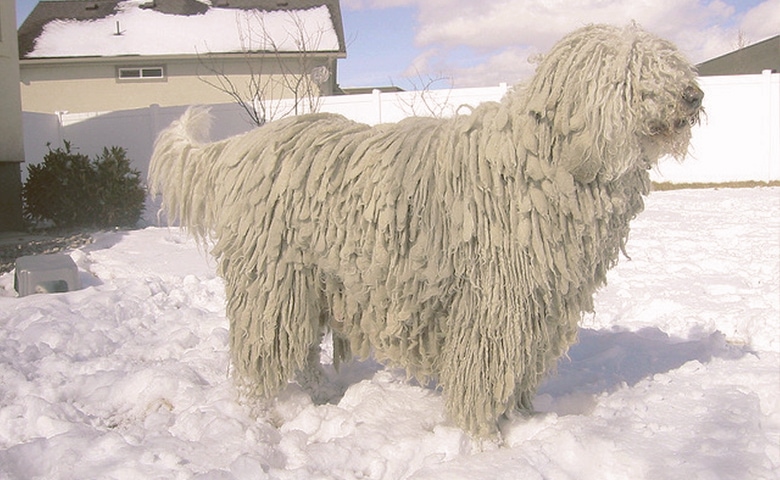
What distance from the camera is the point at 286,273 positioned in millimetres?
3129

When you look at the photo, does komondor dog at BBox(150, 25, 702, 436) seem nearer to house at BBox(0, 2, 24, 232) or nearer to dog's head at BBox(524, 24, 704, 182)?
dog's head at BBox(524, 24, 704, 182)

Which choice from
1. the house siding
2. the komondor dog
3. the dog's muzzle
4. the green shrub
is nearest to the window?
the house siding

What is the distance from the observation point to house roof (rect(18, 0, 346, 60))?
18.4 m

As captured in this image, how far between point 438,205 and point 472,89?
35.8 feet

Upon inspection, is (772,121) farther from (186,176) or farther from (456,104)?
(186,176)

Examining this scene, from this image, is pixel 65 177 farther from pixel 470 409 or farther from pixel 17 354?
pixel 470 409

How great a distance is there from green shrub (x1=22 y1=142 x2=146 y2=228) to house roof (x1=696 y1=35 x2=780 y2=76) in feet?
49.9

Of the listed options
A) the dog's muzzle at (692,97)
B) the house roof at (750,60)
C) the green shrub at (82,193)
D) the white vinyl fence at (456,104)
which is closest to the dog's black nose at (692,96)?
the dog's muzzle at (692,97)

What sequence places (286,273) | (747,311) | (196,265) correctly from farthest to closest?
(196,265), (747,311), (286,273)

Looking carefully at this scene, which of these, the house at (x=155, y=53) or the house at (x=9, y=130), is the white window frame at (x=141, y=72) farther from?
the house at (x=9, y=130)

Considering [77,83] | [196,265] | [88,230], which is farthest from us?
[77,83]

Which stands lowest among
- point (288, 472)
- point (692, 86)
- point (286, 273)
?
point (288, 472)

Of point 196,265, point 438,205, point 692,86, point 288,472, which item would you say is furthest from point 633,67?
point 196,265

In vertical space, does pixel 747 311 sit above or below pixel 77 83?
below
